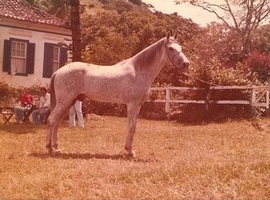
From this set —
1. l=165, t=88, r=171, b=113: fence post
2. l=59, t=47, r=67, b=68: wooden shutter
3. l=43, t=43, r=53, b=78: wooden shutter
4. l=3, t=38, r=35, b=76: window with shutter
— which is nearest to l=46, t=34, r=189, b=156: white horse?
l=165, t=88, r=171, b=113: fence post

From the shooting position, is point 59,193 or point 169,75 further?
point 169,75

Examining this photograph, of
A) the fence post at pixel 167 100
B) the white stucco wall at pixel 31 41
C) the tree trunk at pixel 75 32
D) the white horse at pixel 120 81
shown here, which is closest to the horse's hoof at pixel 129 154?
the white horse at pixel 120 81

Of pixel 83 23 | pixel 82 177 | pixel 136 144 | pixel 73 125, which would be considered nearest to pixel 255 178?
pixel 82 177

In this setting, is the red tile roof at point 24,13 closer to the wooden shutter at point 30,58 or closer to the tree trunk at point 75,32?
the wooden shutter at point 30,58

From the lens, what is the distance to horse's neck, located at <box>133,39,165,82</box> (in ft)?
36.3

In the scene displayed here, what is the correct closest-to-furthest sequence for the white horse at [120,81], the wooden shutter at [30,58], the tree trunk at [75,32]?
1. the white horse at [120,81]
2. the tree trunk at [75,32]
3. the wooden shutter at [30,58]

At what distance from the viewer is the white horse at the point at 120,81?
10.9m

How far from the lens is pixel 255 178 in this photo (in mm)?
Answer: 6848

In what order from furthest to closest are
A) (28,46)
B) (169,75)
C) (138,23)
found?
(138,23) < (169,75) < (28,46)

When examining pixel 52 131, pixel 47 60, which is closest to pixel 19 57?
pixel 47 60

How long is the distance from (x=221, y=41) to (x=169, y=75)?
15156mm

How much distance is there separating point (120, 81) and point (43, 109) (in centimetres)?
878

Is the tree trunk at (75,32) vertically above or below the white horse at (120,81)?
above

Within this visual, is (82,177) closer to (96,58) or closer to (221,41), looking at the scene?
(96,58)
